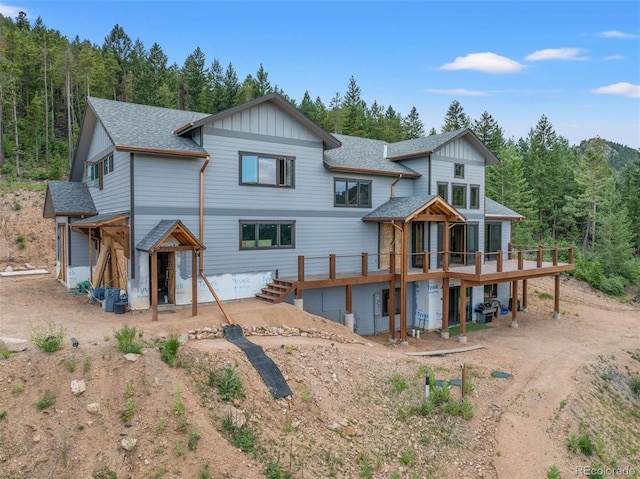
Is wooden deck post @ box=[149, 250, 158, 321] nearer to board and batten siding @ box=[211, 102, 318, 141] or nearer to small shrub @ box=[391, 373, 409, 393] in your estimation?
board and batten siding @ box=[211, 102, 318, 141]

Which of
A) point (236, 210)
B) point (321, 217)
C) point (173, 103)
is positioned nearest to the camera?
point (236, 210)

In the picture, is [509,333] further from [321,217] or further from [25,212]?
[25,212]

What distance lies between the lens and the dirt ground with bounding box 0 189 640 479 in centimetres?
715

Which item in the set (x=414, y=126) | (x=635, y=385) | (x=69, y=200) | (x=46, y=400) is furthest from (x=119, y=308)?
(x=414, y=126)

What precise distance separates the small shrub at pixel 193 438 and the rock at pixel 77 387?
7.44ft

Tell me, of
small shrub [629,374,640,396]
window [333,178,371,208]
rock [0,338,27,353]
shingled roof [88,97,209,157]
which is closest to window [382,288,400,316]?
window [333,178,371,208]

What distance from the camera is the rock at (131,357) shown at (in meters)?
8.80

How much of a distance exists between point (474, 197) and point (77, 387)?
63.3 ft

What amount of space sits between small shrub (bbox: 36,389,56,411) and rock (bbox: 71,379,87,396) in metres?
0.33

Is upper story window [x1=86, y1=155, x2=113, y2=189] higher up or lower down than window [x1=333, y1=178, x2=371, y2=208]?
higher up

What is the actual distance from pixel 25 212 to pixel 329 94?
144 ft

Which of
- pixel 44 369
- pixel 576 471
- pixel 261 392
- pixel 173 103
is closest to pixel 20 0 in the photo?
pixel 44 369

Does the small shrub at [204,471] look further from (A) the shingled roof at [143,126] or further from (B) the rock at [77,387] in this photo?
(A) the shingled roof at [143,126]

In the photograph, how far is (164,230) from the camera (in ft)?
42.2
